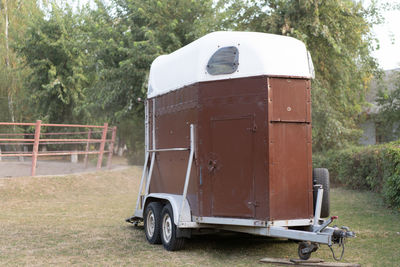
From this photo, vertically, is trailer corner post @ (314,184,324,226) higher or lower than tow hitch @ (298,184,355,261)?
higher

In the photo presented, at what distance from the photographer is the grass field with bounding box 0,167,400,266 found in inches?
285

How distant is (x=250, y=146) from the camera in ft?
23.2

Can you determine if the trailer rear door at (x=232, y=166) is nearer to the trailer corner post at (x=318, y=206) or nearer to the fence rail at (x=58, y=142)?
the trailer corner post at (x=318, y=206)

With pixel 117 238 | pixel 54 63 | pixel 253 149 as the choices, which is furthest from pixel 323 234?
pixel 54 63

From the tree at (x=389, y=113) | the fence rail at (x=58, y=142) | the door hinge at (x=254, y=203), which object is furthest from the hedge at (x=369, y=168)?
the fence rail at (x=58, y=142)

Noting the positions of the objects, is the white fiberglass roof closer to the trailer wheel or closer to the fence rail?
the trailer wheel

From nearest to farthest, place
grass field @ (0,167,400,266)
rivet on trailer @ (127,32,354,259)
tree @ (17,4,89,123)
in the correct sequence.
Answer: rivet on trailer @ (127,32,354,259) < grass field @ (0,167,400,266) < tree @ (17,4,89,123)

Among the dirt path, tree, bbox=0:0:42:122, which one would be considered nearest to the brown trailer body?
the dirt path

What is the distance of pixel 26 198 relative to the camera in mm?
14703

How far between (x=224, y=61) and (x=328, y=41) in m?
12.8

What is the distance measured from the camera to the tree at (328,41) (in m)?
18.9

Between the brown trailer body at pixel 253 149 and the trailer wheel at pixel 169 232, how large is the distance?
0.45 meters

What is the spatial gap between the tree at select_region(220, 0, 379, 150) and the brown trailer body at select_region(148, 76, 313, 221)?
1170 centimetres

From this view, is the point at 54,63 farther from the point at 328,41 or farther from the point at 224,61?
the point at 224,61
